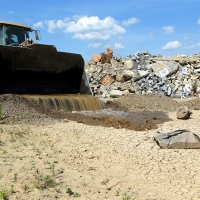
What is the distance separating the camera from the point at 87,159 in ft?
16.4

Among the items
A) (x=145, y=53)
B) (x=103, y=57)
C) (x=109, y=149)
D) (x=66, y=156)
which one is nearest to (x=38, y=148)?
(x=66, y=156)

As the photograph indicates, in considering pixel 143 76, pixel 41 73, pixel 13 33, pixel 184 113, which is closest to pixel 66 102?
pixel 41 73

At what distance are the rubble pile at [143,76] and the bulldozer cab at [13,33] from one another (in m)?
6.94

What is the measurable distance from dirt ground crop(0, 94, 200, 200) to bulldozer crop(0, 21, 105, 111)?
1.20 m

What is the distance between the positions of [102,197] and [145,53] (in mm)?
19904

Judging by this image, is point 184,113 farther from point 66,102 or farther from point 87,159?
point 87,159

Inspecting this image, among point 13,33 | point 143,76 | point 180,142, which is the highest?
point 13,33

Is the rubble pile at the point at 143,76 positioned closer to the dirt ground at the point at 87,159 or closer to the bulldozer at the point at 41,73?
the bulldozer at the point at 41,73

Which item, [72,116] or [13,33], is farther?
[13,33]

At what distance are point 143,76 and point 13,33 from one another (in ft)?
32.7

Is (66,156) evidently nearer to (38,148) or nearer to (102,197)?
(38,148)

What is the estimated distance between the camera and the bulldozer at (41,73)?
9078 mm

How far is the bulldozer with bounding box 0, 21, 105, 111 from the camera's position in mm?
9078

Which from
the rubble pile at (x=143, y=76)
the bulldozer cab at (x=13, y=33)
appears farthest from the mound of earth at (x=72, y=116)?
the rubble pile at (x=143, y=76)
